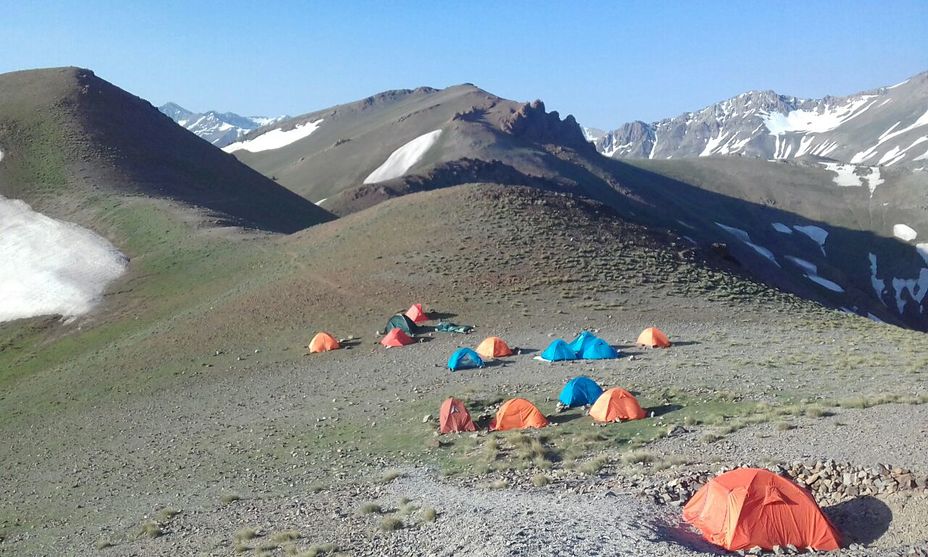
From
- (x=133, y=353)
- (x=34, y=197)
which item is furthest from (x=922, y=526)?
(x=34, y=197)

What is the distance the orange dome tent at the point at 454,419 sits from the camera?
20891 mm

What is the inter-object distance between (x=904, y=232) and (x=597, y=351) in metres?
128

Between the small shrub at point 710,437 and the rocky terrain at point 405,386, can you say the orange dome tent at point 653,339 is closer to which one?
the rocky terrain at point 405,386

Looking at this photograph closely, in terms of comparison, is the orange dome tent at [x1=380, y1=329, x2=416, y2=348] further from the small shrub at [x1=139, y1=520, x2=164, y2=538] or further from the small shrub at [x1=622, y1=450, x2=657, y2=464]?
the small shrub at [x1=622, y1=450, x2=657, y2=464]

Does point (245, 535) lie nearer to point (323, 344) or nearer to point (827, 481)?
point (827, 481)

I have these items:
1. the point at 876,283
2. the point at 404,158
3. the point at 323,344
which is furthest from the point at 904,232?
the point at 323,344

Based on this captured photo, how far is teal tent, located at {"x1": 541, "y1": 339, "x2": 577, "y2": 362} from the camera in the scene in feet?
94.2

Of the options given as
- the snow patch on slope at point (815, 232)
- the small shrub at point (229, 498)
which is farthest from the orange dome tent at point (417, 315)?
the snow patch on slope at point (815, 232)

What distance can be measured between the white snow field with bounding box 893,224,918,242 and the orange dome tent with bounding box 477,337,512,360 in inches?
4937

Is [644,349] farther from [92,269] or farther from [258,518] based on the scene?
[92,269]

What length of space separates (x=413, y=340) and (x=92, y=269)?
29.6 metres

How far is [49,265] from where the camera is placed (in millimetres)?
53188

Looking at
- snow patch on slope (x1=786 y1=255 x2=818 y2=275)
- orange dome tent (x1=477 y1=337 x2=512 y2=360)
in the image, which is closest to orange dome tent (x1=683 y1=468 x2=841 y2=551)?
orange dome tent (x1=477 y1=337 x2=512 y2=360)

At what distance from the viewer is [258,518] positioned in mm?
16219
